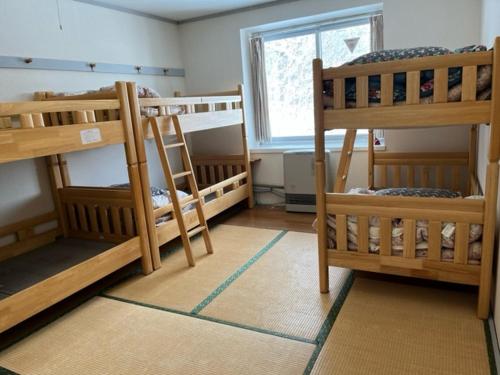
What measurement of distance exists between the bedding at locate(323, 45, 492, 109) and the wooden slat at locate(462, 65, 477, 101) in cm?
3

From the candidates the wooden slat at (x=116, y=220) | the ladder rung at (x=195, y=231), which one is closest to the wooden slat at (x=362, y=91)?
the ladder rung at (x=195, y=231)

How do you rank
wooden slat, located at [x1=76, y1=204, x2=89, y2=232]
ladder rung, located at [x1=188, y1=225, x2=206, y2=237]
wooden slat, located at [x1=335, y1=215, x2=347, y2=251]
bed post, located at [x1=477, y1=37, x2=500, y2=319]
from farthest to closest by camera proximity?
1. wooden slat, located at [x1=76, y1=204, x2=89, y2=232]
2. ladder rung, located at [x1=188, y1=225, x2=206, y2=237]
3. wooden slat, located at [x1=335, y1=215, x2=347, y2=251]
4. bed post, located at [x1=477, y1=37, x2=500, y2=319]

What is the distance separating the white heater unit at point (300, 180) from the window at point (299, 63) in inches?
18.2

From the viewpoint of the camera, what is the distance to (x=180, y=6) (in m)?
3.89

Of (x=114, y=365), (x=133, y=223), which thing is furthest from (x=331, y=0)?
(x=114, y=365)

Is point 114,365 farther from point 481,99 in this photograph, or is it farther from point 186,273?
point 481,99

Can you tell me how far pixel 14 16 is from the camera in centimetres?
281

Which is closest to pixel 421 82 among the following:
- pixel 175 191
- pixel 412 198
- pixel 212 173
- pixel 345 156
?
pixel 412 198

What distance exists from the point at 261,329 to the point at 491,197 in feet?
4.43

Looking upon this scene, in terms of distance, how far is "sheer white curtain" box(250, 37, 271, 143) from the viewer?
14.2 feet

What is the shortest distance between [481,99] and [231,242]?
2205 millimetres

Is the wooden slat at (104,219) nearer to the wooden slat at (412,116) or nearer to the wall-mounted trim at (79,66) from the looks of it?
the wall-mounted trim at (79,66)

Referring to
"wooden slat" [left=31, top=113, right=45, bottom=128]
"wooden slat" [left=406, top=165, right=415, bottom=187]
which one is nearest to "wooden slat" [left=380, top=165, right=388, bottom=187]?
"wooden slat" [left=406, top=165, right=415, bottom=187]

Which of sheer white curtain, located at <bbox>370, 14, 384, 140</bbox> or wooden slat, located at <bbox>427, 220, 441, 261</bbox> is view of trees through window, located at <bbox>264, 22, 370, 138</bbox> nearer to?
sheer white curtain, located at <bbox>370, 14, 384, 140</bbox>
